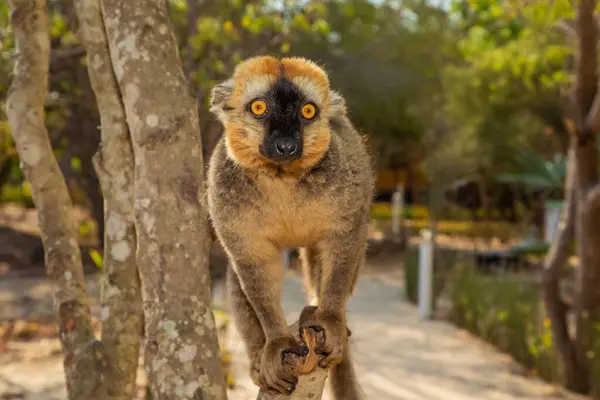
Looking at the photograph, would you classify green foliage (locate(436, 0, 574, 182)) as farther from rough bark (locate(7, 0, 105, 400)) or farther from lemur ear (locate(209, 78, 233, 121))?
lemur ear (locate(209, 78, 233, 121))

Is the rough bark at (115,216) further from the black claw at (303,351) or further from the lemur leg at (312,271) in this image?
the black claw at (303,351)

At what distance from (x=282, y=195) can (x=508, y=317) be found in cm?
673

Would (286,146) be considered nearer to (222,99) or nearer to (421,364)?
(222,99)

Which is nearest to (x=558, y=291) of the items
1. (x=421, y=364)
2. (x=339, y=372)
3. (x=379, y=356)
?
(x=421, y=364)

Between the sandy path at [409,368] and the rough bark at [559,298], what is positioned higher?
the rough bark at [559,298]

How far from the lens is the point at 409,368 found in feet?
26.2

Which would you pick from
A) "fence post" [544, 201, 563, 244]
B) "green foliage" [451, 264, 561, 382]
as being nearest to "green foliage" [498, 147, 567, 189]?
"fence post" [544, 201, 563, 244]

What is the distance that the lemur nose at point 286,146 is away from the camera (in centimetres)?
235

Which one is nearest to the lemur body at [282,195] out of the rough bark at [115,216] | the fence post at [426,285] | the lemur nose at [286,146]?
the lemur nose at [286,146]

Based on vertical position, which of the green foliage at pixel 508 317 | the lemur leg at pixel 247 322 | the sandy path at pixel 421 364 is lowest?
the sandy path at pixel 421 364

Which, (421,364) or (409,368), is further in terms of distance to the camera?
(421,364)

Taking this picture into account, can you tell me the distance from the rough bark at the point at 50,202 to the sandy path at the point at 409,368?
2620mm

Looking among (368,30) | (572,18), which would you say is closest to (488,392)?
(572,18)

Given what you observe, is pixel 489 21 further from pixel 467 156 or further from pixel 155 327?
pixel 467 156
